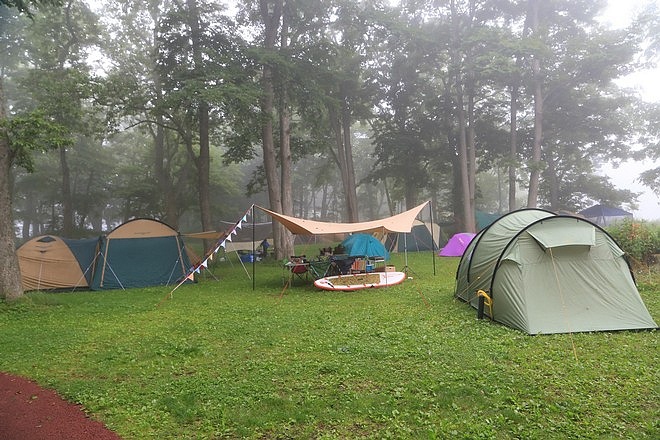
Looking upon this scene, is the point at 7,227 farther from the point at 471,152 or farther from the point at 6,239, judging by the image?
the point at 471,152

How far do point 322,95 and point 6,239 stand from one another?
10.1m

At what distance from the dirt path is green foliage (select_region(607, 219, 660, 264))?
9.97 meters

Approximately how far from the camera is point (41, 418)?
10.9 ft

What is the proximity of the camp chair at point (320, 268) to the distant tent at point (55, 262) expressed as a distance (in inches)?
240

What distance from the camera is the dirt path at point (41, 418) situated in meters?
3.04

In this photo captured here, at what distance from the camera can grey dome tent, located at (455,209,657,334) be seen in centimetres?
520

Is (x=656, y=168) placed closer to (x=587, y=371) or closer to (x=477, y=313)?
(x=477, y=313)

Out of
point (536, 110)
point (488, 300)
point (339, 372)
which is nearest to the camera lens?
point (339, 372)

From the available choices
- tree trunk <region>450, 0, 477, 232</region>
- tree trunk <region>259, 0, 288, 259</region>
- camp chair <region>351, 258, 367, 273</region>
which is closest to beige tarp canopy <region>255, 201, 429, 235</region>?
camp chair <region>351, 258, 367, 273</region>

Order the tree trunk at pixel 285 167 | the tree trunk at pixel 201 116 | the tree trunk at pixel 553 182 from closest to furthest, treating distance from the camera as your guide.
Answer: the tree trunk at pixel 201 116, the tree trunk at pixel 285 167, the tree trunk at pixel 553 182

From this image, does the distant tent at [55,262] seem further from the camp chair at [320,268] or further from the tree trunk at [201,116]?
the camp chair at [320,268]

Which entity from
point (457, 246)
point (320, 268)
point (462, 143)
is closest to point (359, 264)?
point (320, 268)

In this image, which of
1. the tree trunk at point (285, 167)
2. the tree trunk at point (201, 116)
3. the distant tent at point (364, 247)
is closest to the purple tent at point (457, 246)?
the distant tent at point (364, 247)

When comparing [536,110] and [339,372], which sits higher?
[536,110]
